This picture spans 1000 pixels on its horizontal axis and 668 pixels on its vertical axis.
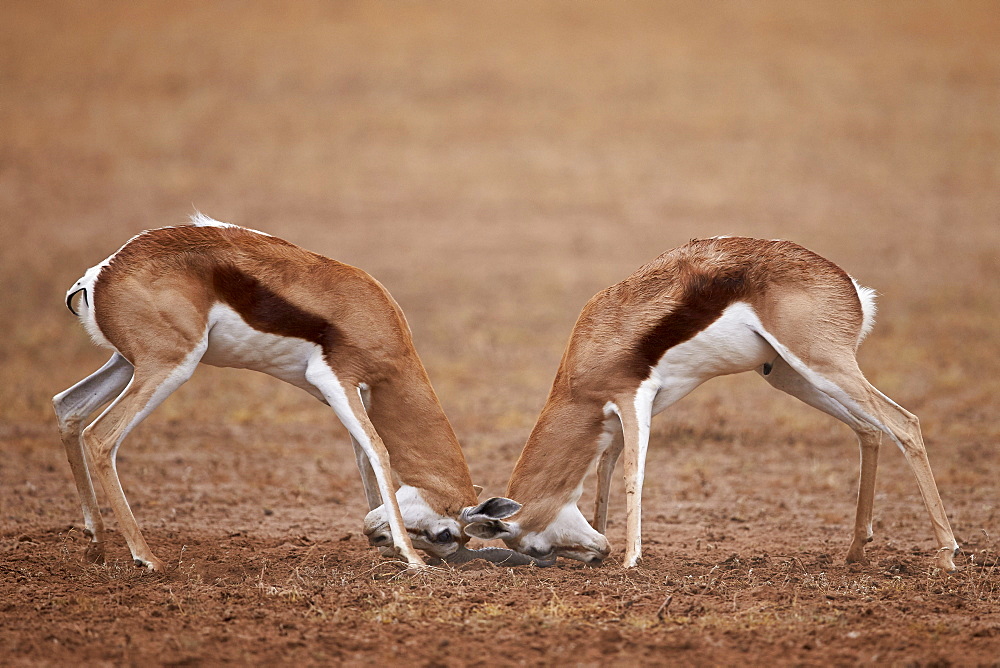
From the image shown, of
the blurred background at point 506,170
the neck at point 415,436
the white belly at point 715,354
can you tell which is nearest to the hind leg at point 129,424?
the neck at point 415,436

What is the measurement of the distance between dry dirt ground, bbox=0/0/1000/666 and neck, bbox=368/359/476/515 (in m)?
0.63

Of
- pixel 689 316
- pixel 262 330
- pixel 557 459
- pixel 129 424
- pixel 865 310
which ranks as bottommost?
pixel 557 459

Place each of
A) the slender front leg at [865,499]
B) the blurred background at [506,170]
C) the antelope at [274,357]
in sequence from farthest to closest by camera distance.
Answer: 1. the blurred background at [506,170]
2. the slender front leg at [865,499]
3. the antelope at [274,357]

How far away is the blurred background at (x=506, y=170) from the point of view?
13211mm

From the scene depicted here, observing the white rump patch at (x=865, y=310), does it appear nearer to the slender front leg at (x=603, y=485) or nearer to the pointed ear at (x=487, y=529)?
the slender front leg at (x=603, y=485)

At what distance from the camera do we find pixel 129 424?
6348 millimetres

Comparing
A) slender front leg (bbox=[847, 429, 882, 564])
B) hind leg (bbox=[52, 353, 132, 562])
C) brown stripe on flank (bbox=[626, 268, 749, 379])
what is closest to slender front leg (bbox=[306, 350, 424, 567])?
hind leg (bbox=[52, 353, 132, 562])

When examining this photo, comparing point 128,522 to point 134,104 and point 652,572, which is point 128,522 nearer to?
point 652,572

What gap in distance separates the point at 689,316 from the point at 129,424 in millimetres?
3617

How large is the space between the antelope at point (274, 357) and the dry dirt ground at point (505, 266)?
0.44 meters

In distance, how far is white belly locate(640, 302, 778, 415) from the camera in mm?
6703

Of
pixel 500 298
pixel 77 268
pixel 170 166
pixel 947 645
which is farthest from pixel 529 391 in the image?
pixel 170 166

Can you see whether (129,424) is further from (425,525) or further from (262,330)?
(425,525)

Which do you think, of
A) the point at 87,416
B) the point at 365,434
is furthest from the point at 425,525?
the point at 87,416
